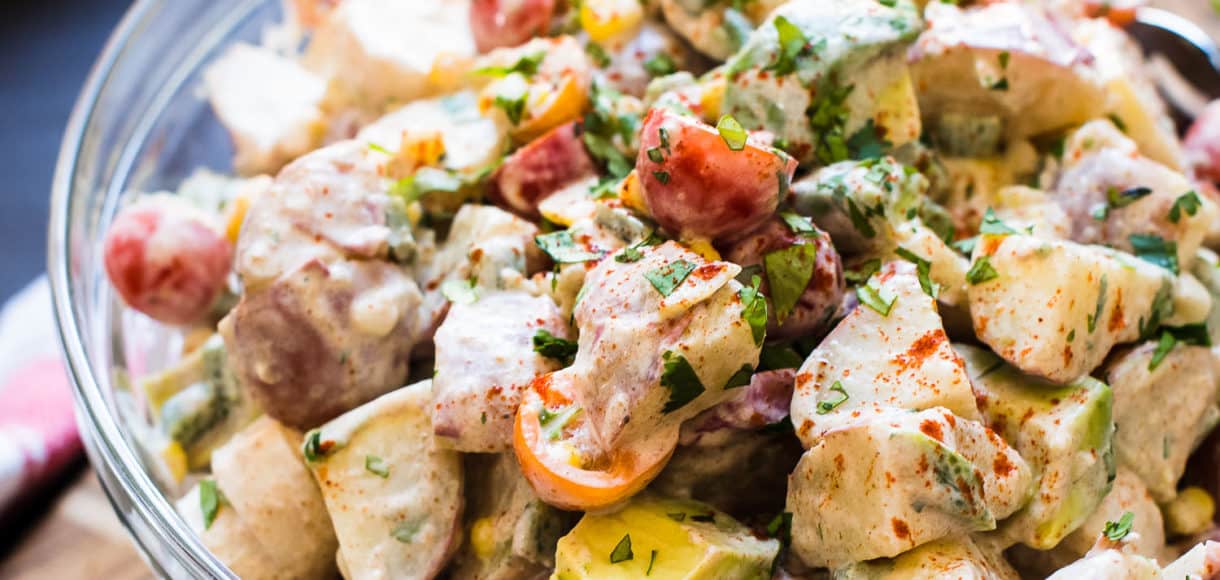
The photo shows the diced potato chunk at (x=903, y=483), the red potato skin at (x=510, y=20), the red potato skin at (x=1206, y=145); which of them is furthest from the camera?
the red potato skin at (x=1206, y=145)

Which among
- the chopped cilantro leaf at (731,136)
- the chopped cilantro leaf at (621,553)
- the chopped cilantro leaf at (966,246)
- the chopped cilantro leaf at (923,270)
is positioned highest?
the chopped cilantro leaf at (731,136)

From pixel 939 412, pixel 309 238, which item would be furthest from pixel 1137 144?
pixel 309 238

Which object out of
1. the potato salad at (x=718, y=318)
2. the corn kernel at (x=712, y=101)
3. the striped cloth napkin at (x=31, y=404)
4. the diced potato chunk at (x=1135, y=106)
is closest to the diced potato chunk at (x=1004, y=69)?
the potato salad at (x=718, y=318)

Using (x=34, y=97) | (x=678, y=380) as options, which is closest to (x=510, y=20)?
(x=678, y=380)

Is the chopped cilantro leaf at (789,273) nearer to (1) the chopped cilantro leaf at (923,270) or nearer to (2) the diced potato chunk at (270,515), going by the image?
(1) the chopped cilantro leaf at (923,270)

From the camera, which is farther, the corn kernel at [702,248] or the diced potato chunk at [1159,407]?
the diced potato chunk at [1159,407]

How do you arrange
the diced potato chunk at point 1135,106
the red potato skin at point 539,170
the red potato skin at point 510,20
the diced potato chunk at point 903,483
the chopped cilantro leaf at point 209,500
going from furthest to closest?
1. the red potato skin at point 510,20
2. the diced potato chunk at point 1135,106
3. the red potato skin at point 539,170
4. the chopped cilantro leaf at point 209,500
5. the diced potato chunk at point 903,483

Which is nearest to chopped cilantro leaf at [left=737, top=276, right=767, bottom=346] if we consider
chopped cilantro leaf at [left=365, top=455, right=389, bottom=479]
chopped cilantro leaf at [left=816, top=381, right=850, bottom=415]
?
chopped cilantro leaf at [left=816, top=381, right=850, bottom=415]
